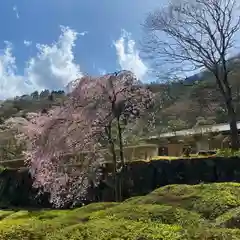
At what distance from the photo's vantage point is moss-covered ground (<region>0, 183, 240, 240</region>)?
3.69 m

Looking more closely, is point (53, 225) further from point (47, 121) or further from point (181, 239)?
point (47, 121)

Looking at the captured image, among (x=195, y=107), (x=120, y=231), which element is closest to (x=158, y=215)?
(x=120, y=231)

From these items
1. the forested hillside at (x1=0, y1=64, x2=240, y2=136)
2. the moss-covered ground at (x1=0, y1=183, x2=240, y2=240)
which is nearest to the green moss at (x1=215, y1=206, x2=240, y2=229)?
the moss-covered ground at (x1=0, y1=183, x2=240, y2=240)

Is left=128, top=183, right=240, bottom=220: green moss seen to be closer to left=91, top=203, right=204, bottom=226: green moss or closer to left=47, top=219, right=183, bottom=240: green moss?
left=91, top=203, right=204, bottom=226: green moss

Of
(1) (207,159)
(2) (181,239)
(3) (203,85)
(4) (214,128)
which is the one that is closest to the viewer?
(2) (181,239)

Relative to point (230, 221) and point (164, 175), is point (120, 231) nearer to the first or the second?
point (230, 221)

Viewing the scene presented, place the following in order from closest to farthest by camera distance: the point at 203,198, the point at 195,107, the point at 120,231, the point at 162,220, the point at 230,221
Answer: the point at 120,231 → the point at 230,221 → the point at 162,220 → the point at 203,198 → the point at 195,107

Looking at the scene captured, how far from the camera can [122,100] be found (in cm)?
2139

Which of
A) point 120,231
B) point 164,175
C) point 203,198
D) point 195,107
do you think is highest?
point 195,107

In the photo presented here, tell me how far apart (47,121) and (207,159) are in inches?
343

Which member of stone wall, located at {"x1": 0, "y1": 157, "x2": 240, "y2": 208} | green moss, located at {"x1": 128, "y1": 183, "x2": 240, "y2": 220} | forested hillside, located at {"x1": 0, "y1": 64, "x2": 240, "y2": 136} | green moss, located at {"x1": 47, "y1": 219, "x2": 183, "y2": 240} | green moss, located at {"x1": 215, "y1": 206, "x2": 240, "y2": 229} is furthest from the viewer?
forested hillside, located at {"x1": 0, "y1": 64, "x2": 240, "y2": 136}

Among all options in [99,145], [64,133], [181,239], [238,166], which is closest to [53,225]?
[181,239]

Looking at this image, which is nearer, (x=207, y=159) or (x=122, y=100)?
(x=122, y=100)

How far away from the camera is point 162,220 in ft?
14.4
